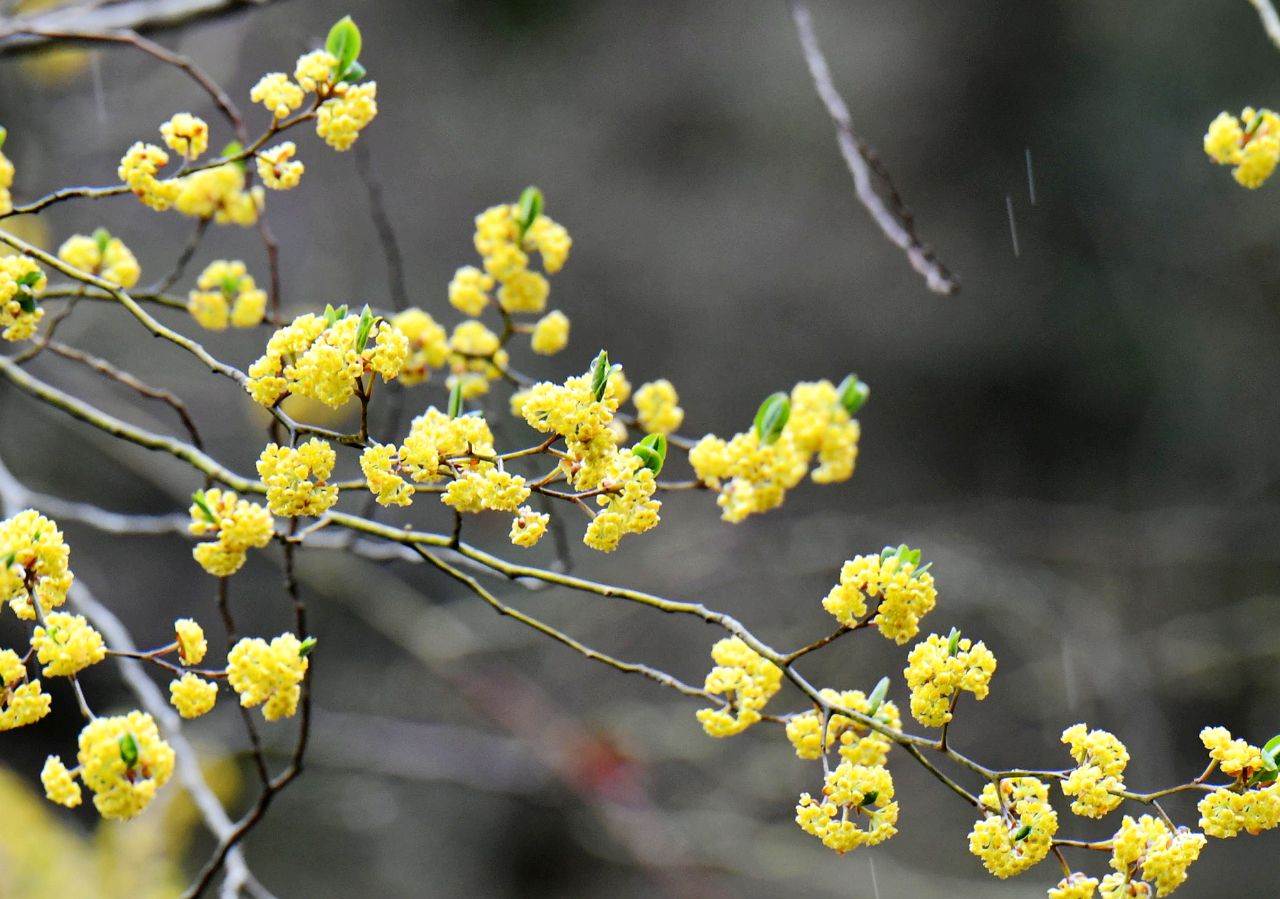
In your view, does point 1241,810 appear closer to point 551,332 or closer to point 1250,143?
point 1250,143

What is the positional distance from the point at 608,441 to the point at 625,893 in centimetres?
246

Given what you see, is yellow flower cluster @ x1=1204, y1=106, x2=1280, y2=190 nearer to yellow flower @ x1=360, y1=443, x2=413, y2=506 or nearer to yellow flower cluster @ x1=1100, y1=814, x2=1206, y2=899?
yellow flower cluster @ x1=1100, y1=814, x2=1206, y2=899

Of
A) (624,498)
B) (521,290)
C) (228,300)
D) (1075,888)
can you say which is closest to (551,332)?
(521,290)

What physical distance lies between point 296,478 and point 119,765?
161mm

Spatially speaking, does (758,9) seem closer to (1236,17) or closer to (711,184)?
(711,184)

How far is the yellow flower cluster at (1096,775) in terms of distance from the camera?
23.7 inches

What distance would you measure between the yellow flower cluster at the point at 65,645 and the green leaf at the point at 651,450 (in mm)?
309

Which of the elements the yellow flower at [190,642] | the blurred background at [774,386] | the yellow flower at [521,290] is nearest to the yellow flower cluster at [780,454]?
the yellow flower at [521,290]

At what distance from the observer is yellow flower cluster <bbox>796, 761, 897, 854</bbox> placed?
60cm

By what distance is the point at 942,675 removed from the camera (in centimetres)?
60

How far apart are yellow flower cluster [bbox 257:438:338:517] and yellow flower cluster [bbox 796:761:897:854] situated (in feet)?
1.03

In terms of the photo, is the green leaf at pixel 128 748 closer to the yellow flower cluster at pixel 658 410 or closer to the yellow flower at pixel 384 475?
the yellow flower at pixel 384 475

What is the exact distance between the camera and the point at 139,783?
1.70 ft

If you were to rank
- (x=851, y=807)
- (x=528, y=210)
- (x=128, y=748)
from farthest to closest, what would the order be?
(x=528, y=210)
(x=851, y=807)
(x=128, y=748)
